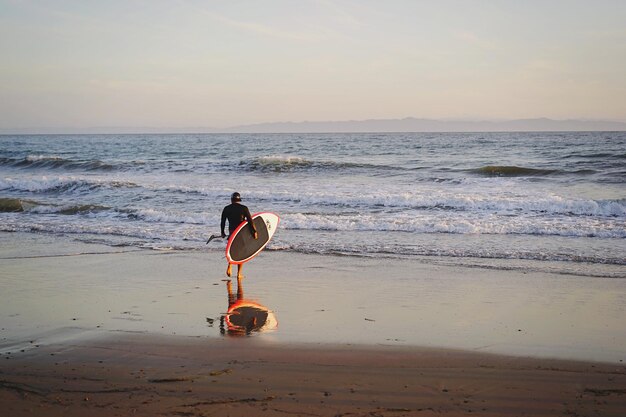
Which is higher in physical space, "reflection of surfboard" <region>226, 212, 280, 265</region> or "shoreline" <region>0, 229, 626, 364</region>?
"reflection of surfboard" <region>226, 212, 280, 265</region>

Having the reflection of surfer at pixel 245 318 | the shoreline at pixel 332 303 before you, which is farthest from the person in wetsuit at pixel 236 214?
the reflection of surfer at pixel 245 318

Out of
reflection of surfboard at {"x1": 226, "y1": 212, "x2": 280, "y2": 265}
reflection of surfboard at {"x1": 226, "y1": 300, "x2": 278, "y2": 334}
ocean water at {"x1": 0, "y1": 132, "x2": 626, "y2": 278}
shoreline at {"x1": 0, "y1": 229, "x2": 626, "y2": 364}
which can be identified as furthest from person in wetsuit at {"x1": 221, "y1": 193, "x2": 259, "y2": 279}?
reflection of surfboard at {"x1": 226, "y1": 300, "x2": 278, "y2": 334}

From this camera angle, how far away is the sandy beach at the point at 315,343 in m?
4.82

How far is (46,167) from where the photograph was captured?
3866cm

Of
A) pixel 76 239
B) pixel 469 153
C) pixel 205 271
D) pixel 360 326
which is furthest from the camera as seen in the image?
Result: pixel 469 153

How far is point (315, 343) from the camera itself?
6.27 m

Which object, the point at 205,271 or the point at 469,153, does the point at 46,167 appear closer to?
the point at 469,153

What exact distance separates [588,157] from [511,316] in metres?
30.9

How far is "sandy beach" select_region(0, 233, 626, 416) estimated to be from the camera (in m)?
4.82

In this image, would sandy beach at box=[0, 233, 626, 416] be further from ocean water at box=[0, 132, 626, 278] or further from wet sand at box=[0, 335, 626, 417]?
ocean water at box=[0, 132, 626, 278]

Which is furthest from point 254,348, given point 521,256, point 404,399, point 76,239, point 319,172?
point 319,172

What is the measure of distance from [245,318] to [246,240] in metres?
3.21

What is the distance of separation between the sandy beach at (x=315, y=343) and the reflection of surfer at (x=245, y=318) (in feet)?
0.18

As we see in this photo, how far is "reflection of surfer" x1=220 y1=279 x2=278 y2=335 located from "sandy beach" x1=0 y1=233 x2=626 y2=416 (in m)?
0.05
